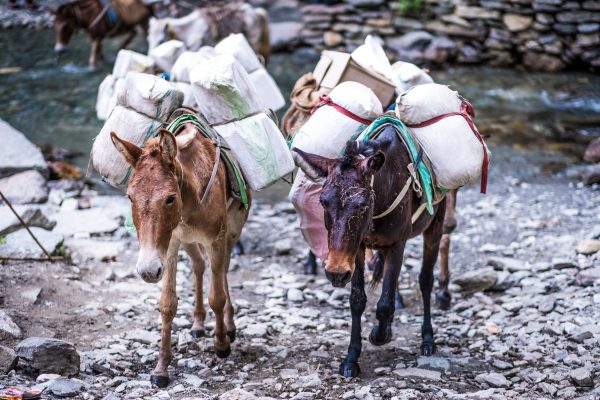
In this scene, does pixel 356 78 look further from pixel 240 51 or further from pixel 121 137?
pixel 121 137

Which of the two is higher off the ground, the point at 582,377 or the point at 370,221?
the point at 370,221

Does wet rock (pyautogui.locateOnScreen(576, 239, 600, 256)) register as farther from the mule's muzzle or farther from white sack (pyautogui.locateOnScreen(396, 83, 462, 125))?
the mule's muzzle

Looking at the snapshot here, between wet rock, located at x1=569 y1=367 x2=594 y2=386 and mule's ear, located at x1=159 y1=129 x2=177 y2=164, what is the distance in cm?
308

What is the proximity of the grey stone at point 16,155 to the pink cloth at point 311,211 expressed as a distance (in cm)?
477

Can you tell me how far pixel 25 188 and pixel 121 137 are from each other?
13.2 ft

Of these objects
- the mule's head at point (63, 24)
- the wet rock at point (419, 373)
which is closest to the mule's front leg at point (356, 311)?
the wet rock at point (419, 373)

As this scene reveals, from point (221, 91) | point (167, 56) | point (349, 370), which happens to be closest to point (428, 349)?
point (349, 370)

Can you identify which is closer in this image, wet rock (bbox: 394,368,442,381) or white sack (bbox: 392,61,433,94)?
wet rock (bbox: 394,368,442,381)

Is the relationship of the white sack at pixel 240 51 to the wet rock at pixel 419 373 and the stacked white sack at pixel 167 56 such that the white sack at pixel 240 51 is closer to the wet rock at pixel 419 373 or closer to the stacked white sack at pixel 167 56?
the stacked white sack at pixel 167 56

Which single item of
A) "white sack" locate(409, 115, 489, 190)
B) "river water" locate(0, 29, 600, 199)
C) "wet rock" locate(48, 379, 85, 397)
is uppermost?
"white sack" locate(409, 115, 489, 190)

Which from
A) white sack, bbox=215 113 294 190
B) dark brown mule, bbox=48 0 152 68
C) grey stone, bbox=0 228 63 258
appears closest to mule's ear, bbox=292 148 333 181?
white sack, bbox=215 113 294 190

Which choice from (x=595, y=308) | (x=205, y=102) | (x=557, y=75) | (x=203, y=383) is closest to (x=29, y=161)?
(x=205, y=102)

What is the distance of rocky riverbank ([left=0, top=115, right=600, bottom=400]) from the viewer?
5438 millimetres

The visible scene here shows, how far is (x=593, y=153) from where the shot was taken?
11.3 meters
